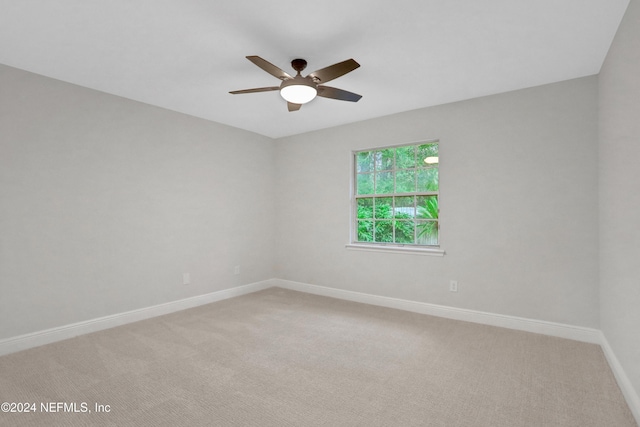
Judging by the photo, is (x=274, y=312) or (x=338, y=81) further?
(x=274, y=312)

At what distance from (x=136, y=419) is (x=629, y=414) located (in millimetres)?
2873

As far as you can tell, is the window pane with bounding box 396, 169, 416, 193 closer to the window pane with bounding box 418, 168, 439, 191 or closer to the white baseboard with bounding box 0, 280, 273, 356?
the window pane with bounding box 418, 168, 439, 191

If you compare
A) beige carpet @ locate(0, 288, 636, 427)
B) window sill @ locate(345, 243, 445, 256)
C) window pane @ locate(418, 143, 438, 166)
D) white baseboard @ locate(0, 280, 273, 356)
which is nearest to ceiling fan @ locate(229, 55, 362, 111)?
window pane @ locate(418, 143, 438, 166)

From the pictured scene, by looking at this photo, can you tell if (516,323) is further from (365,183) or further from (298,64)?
(298,64)

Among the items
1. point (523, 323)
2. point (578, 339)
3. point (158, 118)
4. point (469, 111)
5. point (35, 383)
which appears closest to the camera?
point (35, 383)

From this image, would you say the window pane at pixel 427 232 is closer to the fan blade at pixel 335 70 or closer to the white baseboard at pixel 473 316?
the white baseboard at pixel 473 316

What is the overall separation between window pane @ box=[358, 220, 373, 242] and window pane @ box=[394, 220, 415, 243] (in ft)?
1.29

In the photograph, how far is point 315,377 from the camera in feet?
7.46

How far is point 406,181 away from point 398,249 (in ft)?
2.88

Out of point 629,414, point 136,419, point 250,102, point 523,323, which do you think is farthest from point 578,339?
point 250,102

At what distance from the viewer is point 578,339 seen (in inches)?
115

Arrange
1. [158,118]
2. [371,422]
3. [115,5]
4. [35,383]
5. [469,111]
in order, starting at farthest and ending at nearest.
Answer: [158,118]
[469,111]
[35,383]
[115,5]
[371,422]

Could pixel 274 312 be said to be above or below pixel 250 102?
below

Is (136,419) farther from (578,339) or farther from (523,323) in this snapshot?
(578,339)
